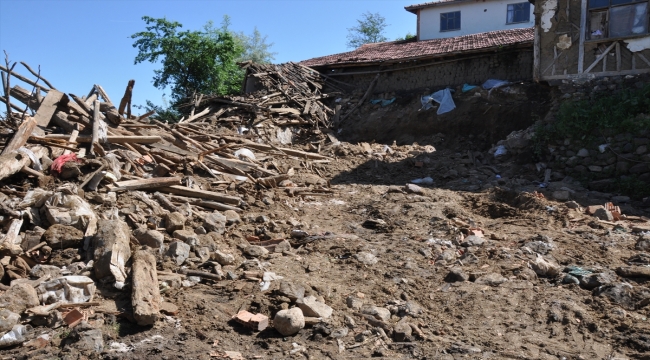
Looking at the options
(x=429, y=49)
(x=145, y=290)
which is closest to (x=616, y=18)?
(x=429, y=49)

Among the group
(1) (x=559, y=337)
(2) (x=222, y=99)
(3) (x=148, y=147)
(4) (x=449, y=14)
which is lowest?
(1) (x=559, y=337)

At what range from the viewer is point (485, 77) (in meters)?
16.0

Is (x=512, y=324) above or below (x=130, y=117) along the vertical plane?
below

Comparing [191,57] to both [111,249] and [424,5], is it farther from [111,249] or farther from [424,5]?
[111,249]

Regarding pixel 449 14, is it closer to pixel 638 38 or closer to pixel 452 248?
pixel 638 38

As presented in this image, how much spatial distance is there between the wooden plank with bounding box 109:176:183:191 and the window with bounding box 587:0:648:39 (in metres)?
9.32

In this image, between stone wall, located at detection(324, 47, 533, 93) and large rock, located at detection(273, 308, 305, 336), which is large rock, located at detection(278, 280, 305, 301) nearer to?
large rock, located at detection(273, 308, 305, 336)

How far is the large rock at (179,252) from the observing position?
6.35 metres

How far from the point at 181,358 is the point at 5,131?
17.2 feet

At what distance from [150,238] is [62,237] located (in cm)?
90

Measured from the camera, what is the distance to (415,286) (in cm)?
646

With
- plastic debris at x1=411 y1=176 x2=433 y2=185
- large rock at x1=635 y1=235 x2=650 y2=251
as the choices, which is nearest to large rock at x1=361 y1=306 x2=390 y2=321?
large rock at x1=635 y1=235 x2=650 y2=251

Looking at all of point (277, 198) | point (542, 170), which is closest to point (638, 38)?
point (542, 170)

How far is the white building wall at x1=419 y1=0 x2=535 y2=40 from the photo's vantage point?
21.5m
